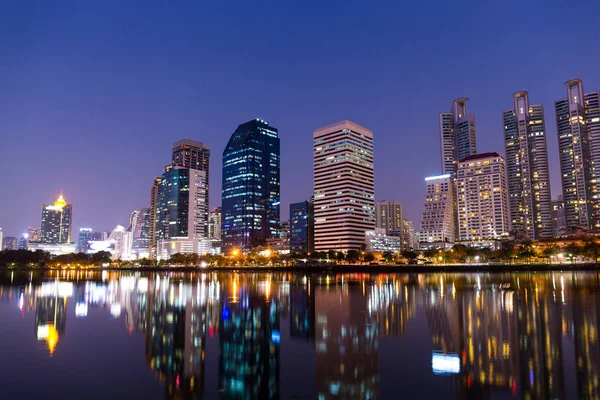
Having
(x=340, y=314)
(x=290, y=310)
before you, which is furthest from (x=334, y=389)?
(x=290, y=310)

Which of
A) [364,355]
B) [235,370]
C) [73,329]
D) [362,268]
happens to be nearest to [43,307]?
[73,329]


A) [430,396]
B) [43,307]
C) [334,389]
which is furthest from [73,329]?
[430,396]

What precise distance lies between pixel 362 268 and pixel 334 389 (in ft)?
520

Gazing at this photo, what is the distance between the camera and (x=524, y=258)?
16138 centimetres

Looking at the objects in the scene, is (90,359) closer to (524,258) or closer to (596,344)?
(596,344)

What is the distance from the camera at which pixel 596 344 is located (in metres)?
22.2

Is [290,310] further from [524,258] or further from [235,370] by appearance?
[524,258]

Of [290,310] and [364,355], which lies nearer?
[364,355]

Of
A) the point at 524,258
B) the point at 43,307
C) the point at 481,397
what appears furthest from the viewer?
the point at 524,258

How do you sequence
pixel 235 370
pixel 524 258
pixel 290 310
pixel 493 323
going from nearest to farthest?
pixel 235 370, pixel 493 323, pixel 290 310, pixel 524 258

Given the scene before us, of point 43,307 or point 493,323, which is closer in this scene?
point 493,323

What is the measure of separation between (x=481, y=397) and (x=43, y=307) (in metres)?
43.1

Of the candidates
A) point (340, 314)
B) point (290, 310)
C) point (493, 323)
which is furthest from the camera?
point (290, 310)

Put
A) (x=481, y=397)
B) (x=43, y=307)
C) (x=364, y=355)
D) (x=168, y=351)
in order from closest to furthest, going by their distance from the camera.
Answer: (x=481, y=397), (x=364, y=355), (x=168, y=351), (x=43, y=307)
